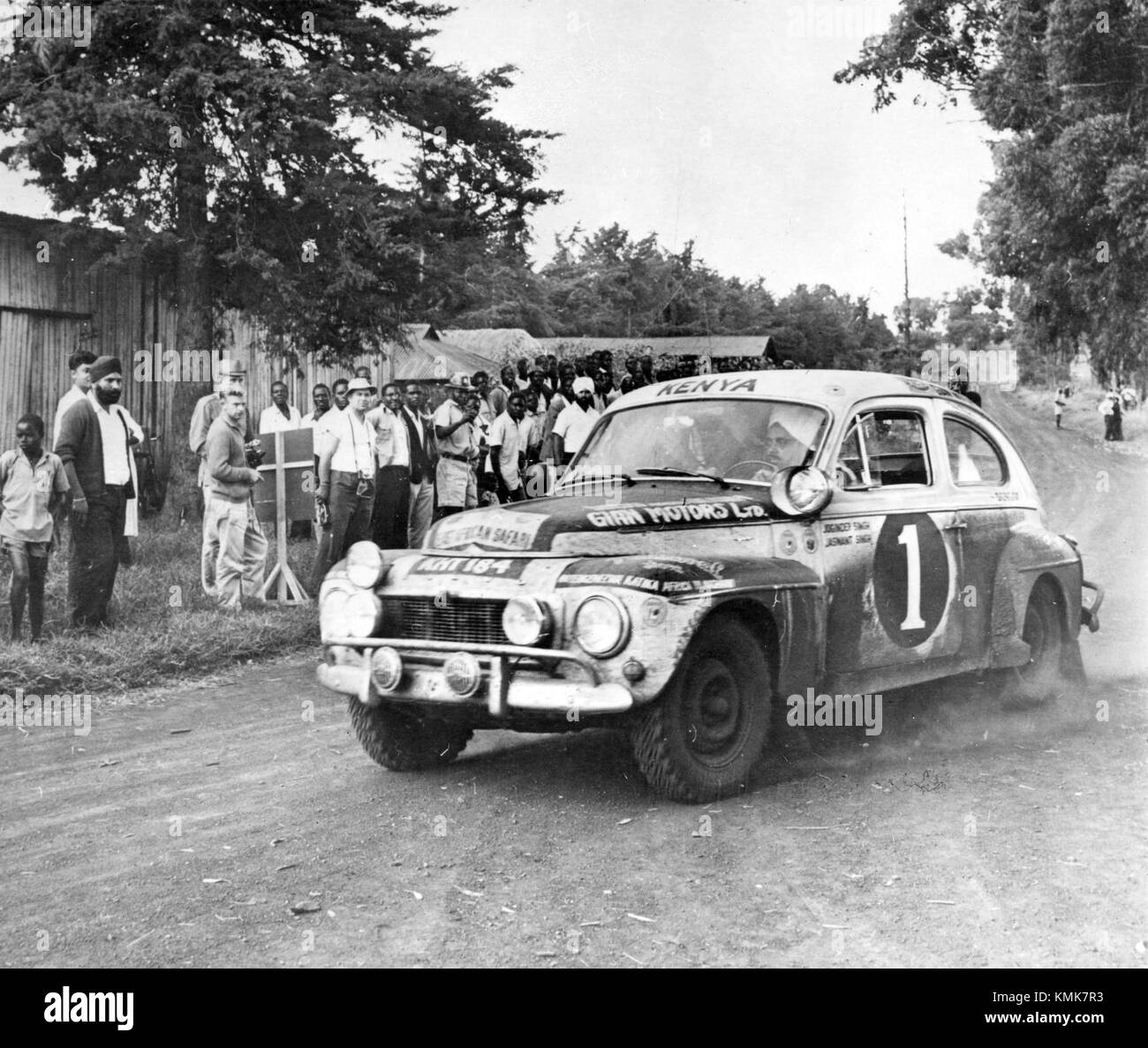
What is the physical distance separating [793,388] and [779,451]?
17.1 inches

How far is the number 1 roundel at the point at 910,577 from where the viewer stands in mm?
6215

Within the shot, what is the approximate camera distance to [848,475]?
6.29m

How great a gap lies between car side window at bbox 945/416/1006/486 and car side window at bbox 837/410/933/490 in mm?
235

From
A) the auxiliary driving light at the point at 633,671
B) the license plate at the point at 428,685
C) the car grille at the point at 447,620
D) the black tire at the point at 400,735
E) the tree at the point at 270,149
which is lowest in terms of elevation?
the black tire at the point at 400,735

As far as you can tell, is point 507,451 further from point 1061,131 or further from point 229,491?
point 1061,131

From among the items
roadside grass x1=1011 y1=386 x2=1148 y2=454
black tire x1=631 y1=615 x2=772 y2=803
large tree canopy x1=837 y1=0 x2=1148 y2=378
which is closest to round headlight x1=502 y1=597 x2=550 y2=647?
black tire x1=631 y1=615 x2=772 y2=803

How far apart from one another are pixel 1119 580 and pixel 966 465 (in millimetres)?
6002

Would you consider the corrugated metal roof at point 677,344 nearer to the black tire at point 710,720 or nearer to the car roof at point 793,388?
the car roof at point 793,388

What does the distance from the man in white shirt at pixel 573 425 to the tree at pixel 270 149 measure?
111 inches

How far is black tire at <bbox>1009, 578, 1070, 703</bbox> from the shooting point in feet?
24.2

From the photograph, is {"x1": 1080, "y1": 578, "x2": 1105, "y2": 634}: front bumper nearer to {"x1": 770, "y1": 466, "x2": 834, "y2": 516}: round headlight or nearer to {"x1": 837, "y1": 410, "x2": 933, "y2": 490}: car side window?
{"x1": 837, "y1": 410, "x2": 933, "y2": 490}: car side window

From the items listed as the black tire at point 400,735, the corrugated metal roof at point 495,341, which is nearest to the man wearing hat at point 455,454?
the black tire at point 400,735

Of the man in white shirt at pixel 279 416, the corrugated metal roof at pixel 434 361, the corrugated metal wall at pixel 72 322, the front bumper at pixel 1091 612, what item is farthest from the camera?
the corrugated metal roof at pixel 434 361
